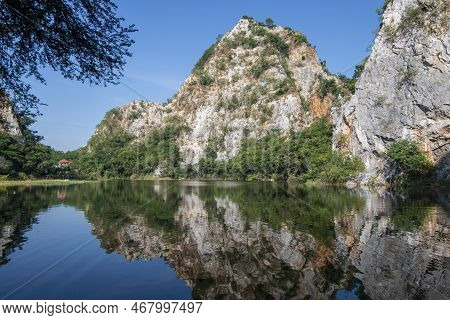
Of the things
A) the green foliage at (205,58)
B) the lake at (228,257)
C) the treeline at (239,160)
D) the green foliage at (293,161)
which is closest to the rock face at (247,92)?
the green foliage at (205,58)

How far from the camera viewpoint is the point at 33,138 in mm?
104062

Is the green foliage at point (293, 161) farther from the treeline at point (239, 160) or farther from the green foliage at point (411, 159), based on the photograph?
the green foliage at point (411, 159)

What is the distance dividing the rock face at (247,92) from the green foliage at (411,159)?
57729mm

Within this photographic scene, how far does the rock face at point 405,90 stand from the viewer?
53.9 metres

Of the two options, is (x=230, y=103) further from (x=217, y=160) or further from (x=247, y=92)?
(x=217, y=160)

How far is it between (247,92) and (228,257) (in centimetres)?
12979

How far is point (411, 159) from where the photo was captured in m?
52.6

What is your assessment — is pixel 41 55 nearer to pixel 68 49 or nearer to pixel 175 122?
pixel 68 49

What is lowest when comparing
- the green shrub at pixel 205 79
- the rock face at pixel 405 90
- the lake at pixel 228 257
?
the lake at pixel 228 257

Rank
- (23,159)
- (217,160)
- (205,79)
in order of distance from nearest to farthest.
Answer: (23,159) < (217,160) < (205,79)

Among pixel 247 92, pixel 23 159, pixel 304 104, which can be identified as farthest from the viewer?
pixel 247 92

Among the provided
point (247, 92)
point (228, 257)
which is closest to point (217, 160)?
point (247, 92)

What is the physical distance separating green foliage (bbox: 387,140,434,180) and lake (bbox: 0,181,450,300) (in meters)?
32.5

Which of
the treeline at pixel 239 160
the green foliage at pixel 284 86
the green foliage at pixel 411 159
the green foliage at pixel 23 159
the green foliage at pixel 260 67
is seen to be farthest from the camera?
the green foliage at pixel 260 67
